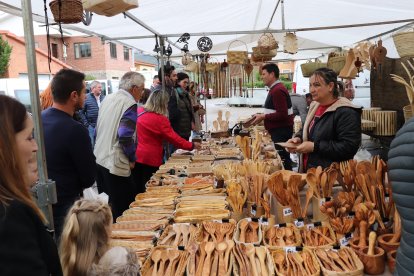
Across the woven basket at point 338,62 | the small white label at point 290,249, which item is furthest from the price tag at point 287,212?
the woven basket at point 338,62

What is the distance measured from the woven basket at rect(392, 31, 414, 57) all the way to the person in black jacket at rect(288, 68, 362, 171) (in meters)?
1.25

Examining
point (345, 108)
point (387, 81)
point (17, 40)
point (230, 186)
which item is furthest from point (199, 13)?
point (17, 40)

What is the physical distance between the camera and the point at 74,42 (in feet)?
81.5

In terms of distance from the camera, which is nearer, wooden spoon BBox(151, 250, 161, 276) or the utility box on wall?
wooden spoon BBox(151, 250, 161, 276)

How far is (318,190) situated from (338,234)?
0.95 feet

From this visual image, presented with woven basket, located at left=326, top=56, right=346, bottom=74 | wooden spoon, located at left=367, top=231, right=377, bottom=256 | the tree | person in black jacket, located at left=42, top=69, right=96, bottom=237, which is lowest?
wooden spoon, located at left=367, top=231, right=377, bottom=256

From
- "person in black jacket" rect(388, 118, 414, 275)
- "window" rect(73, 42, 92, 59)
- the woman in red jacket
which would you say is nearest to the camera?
"person in black jacket" rect(388, 118, 414, 275)

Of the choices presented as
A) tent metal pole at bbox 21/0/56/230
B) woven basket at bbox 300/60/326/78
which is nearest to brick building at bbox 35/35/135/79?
woven basket at bbox 300/60/326/78

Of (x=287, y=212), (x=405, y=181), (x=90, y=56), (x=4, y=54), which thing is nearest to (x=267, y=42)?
(x=287, y=212)

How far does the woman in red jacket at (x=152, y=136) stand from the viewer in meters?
3.88

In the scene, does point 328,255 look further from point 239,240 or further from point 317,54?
point 317,54

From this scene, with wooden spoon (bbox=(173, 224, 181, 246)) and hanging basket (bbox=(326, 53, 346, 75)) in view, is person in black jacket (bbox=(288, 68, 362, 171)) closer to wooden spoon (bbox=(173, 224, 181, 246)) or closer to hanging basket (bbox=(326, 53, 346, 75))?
wooden spoon (bbox=(173, 224, 181, 246))

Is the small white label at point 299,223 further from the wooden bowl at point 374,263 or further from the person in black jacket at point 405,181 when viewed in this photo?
the person in black jacket at point 405,181

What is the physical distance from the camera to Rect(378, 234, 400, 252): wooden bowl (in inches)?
63.7
